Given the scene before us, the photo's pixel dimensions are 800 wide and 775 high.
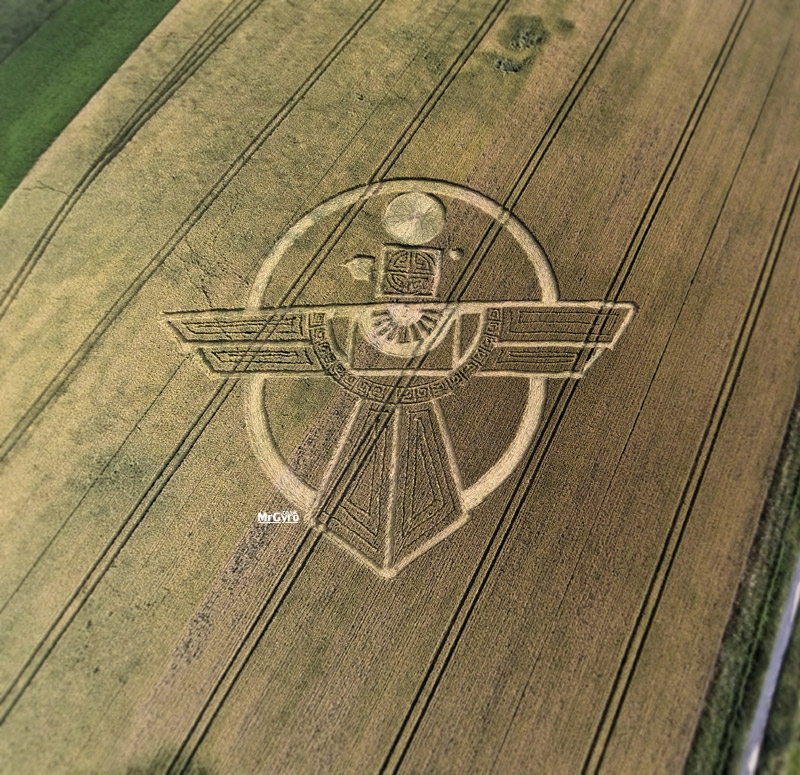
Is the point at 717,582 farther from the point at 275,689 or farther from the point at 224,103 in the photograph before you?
the point at 224,103

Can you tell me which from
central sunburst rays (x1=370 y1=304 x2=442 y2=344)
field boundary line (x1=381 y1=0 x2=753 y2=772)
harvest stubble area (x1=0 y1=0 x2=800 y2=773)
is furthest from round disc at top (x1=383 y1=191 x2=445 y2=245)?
field boundary line (x1=381 y1=0 x2=753 y2=772)

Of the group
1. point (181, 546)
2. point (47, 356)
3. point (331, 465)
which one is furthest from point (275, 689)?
point (47, 356)

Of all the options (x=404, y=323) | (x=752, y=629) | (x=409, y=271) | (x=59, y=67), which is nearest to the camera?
(x=752, y=629)

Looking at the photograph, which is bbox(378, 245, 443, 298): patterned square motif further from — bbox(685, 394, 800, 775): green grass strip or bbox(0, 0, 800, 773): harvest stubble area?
bbox(685, 394, 800, 775): green grass strip

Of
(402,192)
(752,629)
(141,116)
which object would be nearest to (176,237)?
(141,116)

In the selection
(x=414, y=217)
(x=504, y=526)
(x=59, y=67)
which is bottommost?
(x=504, y=526)

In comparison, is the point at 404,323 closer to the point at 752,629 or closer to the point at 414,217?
the point at 414,217

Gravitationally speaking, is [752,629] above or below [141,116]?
below
